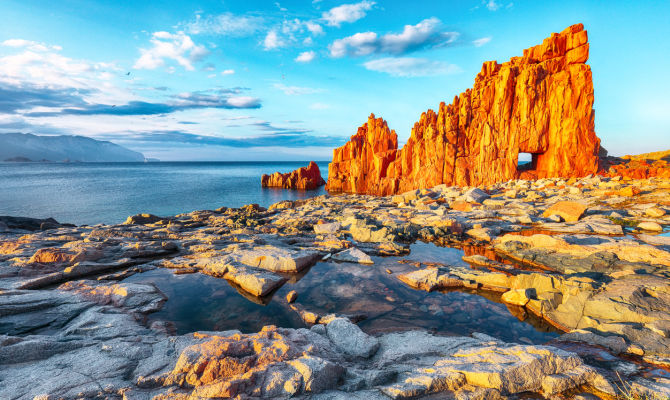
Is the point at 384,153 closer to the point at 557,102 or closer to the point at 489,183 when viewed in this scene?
the point at 489,183

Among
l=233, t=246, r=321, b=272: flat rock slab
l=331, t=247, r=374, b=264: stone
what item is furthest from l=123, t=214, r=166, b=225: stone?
l=331, t=247, r=374, b=264: stone

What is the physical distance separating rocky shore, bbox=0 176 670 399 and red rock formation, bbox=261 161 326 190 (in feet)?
205

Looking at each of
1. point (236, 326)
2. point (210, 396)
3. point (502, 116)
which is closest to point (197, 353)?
point (210, 396)

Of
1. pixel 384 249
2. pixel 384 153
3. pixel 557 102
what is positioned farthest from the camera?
pixel 384 153

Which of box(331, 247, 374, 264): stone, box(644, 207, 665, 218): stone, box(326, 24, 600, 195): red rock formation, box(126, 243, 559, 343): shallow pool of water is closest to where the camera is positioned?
box(126, 243, 559, 343): shallow pool of water

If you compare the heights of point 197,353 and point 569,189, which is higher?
point 569,189

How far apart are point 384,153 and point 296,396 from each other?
5688 centimetres

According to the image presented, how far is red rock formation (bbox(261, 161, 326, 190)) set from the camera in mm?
80375

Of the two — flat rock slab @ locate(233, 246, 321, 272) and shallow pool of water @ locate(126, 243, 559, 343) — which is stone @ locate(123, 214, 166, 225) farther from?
flat rock slab @ locate(233, 246, 321, 272)

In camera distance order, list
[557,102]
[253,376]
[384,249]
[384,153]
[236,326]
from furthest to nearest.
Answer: [384,153] < [557,102] < [384,249] < [236,326] < [253,376]

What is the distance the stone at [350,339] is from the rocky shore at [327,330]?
0.04 m

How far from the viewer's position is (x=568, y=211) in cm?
2047

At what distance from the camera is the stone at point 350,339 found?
Result: 21.1ft

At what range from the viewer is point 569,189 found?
32094 mm
